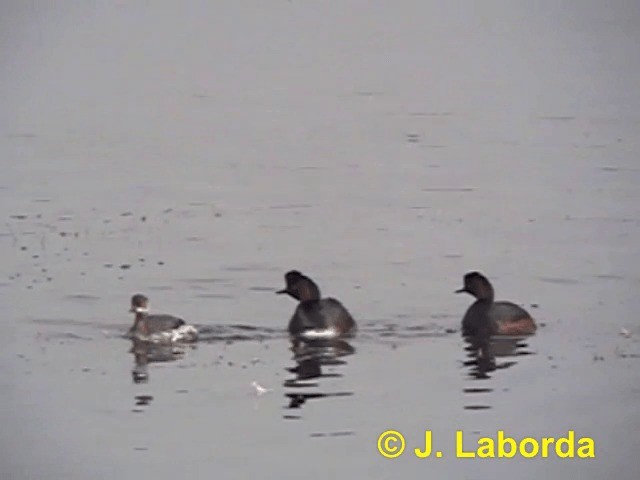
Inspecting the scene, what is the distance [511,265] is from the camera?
2352 centimetres

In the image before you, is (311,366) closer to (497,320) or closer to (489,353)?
(489,353)

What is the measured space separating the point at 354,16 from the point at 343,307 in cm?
2634

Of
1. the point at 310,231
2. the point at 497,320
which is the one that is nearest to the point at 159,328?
the point at 497,320

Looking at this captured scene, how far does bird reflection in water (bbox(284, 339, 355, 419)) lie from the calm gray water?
7 centimetres

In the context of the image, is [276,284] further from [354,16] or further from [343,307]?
[354,16]

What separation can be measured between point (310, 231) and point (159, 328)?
563cm

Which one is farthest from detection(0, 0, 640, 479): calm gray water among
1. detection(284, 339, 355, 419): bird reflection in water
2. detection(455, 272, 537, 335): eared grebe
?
detection(455, 272, 537, 335): eared grebe

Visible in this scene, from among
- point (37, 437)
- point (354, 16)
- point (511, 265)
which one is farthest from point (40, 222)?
point (354, 16)

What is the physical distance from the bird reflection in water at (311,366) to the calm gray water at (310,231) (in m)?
0.07

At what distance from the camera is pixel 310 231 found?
24828 mm

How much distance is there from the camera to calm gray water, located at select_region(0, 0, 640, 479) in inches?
656

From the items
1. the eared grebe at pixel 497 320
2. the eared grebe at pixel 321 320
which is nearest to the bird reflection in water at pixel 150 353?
the eared grebe at pixel 321 320

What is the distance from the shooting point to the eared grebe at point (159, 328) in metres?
19.5

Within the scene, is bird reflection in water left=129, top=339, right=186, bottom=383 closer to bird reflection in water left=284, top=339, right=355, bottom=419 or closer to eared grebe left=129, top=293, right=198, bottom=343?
eared grebe left=129, top=293, right=198, bottom=343
